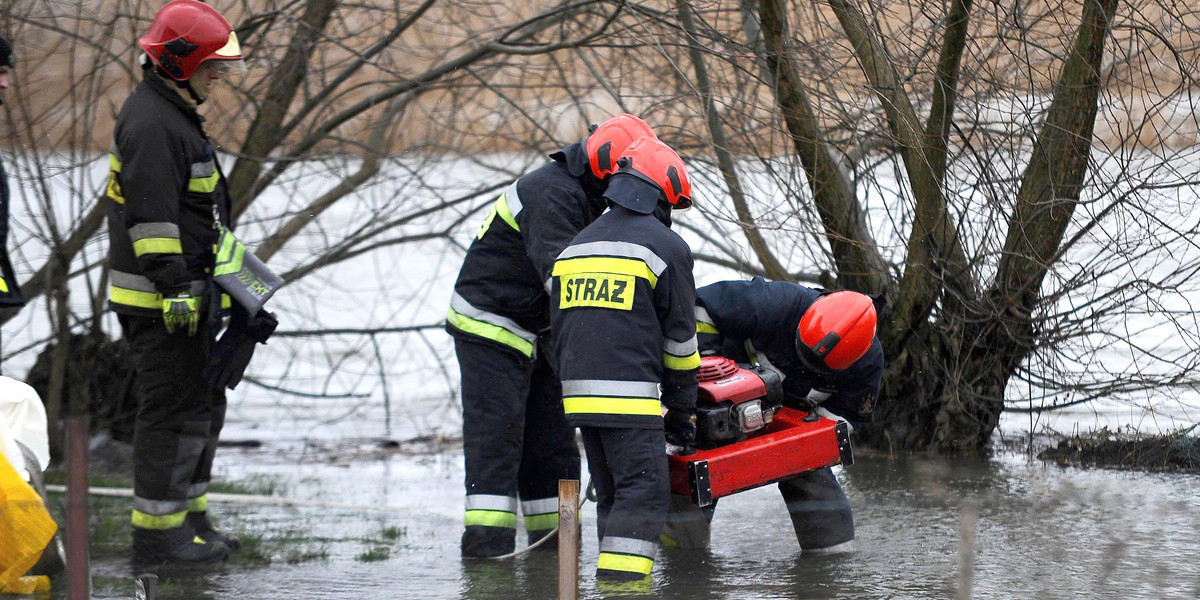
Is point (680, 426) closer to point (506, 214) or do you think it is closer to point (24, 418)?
point (506, 214)

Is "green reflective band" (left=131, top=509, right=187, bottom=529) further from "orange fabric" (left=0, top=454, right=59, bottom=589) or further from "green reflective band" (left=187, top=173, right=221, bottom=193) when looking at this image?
"green reflective band" (left=187, top=173, right=221, bottom=193)

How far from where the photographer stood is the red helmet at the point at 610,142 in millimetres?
4043

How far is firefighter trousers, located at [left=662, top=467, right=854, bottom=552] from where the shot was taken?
13.4 ft

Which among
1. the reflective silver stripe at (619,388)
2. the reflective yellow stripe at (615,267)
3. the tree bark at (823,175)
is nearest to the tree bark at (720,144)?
the tree bark at (823,175)

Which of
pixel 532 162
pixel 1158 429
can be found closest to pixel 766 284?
pixel 1158 429

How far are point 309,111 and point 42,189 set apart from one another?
1.40 metres

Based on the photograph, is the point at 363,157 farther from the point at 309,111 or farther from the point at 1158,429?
the point at 1158,429

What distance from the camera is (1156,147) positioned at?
485cm

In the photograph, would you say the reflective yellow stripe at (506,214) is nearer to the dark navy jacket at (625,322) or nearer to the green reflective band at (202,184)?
the dark navy jacket at (625,322)

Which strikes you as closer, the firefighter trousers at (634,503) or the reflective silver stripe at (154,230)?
the firefighter trousers at (634,503)

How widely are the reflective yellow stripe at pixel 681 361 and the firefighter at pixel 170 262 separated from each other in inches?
65.7

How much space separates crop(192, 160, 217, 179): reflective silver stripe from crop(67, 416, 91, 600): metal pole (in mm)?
1923

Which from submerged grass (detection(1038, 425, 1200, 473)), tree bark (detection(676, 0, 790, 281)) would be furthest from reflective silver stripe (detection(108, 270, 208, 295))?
submerged grass (detection(1038, 425, 1200, 473))

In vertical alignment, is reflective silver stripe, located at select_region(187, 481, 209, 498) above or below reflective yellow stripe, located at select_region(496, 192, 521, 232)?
below
